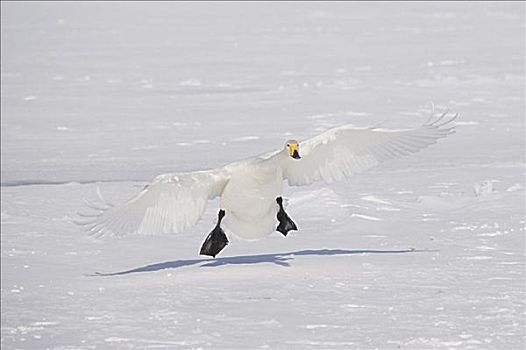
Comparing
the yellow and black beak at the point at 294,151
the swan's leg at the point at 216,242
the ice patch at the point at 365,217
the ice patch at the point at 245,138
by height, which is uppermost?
the ice patch at the point at 245,138

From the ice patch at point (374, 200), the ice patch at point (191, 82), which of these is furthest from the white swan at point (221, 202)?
the ice patch at point (191, 82)

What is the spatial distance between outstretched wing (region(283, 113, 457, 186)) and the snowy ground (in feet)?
1.37

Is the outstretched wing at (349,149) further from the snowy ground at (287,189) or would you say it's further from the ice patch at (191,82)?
the ice patch at (191,82)

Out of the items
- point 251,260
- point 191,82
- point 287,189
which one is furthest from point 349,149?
point 191,82

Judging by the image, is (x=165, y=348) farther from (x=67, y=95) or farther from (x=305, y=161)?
(x=67, y=95)

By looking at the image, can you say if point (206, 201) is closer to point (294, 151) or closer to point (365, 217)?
point (294, 151)

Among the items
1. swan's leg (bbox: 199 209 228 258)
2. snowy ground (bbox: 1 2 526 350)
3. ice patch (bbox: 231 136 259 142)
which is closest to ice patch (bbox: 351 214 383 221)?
snowy ground (bbox: 1 2 526 350)

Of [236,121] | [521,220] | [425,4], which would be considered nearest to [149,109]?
[236,121]

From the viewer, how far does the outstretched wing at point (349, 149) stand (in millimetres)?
7035

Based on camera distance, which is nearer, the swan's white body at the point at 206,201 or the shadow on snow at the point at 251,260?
the swan's white body at the point at 206,201

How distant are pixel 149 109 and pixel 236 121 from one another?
5.29ft

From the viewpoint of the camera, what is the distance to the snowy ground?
5352 millimetres

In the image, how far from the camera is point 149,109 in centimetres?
1468

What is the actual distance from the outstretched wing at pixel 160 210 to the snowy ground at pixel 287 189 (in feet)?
0.73
